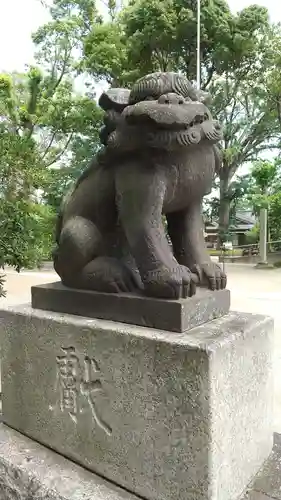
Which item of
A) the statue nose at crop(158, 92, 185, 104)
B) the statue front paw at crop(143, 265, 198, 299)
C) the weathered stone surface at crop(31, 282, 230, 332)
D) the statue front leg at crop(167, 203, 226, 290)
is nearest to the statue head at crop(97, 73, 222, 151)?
the statue nose at crop(158, 92, 185, 104)

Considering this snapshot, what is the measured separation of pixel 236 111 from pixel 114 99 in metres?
12.1

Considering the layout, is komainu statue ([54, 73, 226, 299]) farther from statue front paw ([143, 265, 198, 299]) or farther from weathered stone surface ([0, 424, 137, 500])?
weathered stone surface ([0, 424, 137, 500])

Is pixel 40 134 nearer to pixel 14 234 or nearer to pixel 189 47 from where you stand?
pixel 189 47

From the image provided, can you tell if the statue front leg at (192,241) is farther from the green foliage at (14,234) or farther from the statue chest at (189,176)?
the green foliage at (14,234)

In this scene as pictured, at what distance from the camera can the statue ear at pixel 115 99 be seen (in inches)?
58.9

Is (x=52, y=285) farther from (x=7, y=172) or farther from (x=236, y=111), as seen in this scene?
(x=236, y=111)

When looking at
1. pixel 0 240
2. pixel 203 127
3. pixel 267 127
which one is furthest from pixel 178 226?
pixel 267 127

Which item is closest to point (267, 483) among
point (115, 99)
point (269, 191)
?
point (115, 99)

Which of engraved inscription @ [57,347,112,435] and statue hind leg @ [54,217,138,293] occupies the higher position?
statue hind leg @ [54,217,138,293]

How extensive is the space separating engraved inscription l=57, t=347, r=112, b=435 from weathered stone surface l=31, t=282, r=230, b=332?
0.16 metres

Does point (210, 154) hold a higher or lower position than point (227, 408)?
higher

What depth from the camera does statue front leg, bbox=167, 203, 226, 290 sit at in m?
1.56

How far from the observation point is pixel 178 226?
1620 mm

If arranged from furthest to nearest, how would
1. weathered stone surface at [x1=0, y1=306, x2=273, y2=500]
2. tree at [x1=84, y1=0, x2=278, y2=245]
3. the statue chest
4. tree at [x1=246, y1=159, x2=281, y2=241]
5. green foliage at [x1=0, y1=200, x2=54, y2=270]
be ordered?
tree at [x1=246, y1=159, x2=281, y2=241]
tree at [x1=84, y1=0, x2=278, y2=245]
green foliage at [x1=0, y1=200, x2=54, y2=270]
the statue chest
weathered stone surface at [x1=0, y1=306, x2=273, y2=500]
